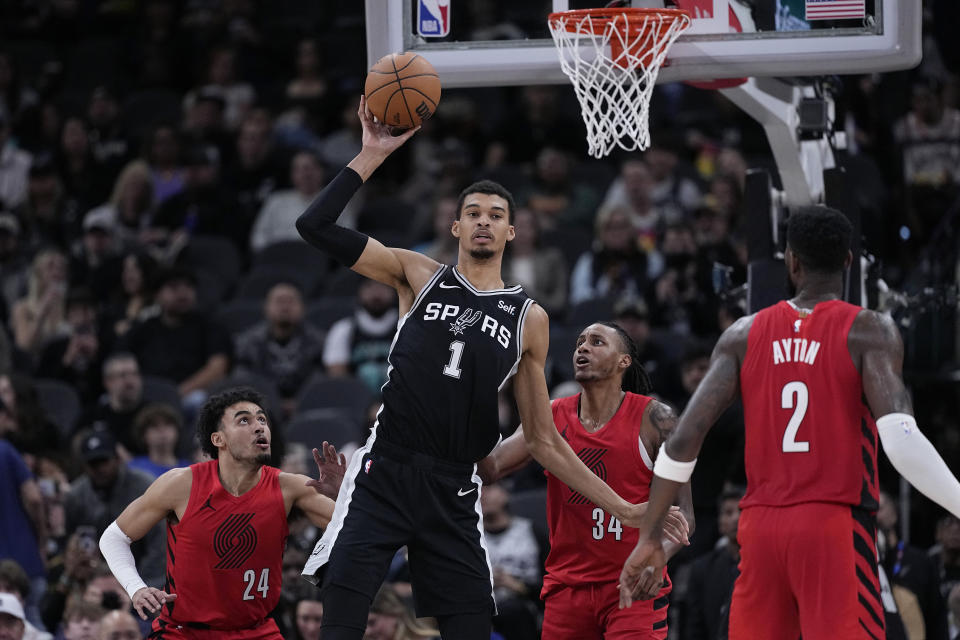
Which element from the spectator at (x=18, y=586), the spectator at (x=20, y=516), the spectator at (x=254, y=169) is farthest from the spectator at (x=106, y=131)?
the spectator at (x=18, y=586)

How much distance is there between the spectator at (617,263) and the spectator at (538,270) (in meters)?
0.17

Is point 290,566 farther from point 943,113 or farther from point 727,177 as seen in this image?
point 943,113

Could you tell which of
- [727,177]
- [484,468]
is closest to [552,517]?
A: [484,468]

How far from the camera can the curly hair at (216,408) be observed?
23.3 feet

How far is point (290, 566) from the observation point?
9039 millimetres

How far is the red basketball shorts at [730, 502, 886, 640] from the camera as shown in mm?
5234

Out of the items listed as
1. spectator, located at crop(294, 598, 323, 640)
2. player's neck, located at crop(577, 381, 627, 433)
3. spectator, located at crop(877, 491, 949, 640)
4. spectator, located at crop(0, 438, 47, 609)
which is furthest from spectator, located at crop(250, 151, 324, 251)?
player's neck, located at crop(577, 381, 627, 433)

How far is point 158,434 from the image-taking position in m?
10.1

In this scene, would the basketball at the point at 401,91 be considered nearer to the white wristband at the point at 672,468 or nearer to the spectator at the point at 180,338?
the white wristband at the point at 672,468

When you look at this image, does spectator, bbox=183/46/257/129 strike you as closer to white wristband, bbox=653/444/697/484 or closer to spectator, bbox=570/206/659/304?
spectator, bbox=570/206/659/304

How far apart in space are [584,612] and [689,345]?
3.75m

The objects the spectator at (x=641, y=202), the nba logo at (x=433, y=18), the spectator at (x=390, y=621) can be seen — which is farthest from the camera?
the spectator at (x=641, y=202)

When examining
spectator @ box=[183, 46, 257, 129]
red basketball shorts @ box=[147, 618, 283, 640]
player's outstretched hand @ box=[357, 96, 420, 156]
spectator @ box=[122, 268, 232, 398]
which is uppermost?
spectator @ box=[183, 46, 257, 129]

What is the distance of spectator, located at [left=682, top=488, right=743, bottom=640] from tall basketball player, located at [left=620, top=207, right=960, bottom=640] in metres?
3.41
